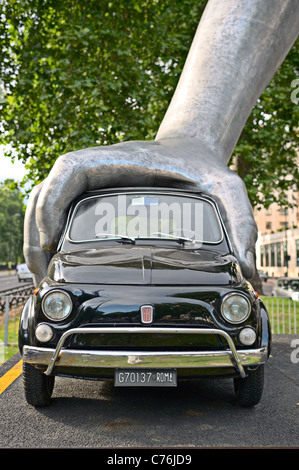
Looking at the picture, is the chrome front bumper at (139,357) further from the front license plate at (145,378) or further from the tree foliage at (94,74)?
the tree foliage at (94,74)

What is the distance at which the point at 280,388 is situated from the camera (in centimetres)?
501

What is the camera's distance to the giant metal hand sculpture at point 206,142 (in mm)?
4879

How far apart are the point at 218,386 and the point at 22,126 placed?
1089 centimetres

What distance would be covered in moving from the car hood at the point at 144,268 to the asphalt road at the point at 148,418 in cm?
104

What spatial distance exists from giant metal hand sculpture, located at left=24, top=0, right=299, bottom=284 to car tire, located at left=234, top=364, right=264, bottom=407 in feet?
3.17

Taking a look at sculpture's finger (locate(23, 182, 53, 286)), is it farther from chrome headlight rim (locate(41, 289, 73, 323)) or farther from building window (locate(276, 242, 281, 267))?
building window (locate(276, 242, 281, 267))

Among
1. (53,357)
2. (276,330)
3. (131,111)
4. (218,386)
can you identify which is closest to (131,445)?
(53,357)

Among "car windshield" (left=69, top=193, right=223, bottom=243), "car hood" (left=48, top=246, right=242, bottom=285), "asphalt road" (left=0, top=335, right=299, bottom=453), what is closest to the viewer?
"asphalt road" (left=0, top=335, right=299, bottom=453)

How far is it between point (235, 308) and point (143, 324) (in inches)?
27.0

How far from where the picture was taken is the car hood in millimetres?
3752

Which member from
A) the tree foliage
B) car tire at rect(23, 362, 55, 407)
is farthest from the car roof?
the tree foliage

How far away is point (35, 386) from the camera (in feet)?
12.9

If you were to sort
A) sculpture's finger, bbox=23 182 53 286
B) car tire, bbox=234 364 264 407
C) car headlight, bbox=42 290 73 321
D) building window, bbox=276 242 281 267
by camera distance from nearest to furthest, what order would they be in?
1. car headlight, bbox=42 290 73 321
2. car tire, bbox=234 364 264 407
3. sculpture's finger, bbox=23 182 53 286
4. building window, bbox=276 242 281 267

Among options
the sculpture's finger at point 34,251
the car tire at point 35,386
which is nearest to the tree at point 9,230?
the sculpture's finger at point 34,251
